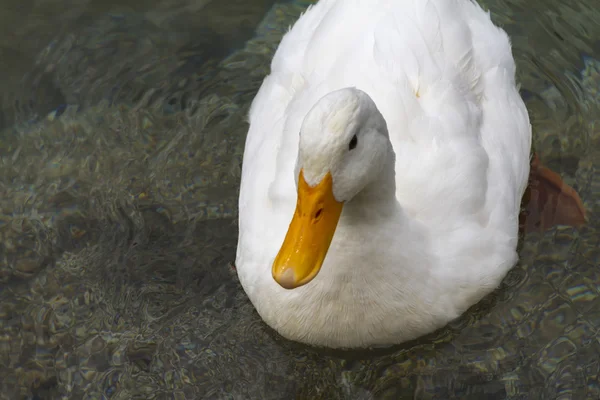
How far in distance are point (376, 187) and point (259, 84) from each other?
2346mm

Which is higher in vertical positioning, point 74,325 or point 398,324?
point 398,324

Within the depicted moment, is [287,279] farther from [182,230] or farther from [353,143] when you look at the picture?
[182,230]

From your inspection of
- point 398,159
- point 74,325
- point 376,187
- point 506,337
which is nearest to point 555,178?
point 506,337

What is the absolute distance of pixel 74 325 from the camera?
4.64m

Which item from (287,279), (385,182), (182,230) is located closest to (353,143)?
(385,182)

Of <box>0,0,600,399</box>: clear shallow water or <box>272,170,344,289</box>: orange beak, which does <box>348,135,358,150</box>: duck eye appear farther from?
<box>0,0,600,399</box>: clear shallow water

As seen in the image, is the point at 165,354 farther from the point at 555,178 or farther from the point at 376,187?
the point at 555,178

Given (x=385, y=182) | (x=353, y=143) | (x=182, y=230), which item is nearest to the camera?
(x=353, y=143)

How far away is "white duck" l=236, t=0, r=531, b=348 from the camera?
3.40 m

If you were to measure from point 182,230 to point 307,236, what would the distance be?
1.79 m

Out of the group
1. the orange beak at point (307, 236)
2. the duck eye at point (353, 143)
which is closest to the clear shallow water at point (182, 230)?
the orange beak at point (307, 236)

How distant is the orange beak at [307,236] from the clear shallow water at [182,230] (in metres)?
1.03

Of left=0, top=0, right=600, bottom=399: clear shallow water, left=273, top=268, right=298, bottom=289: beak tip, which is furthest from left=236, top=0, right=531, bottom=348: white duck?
left=0, top=0, right=600, bottom=399: clear shallow water

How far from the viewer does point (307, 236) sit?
338 centimetres
